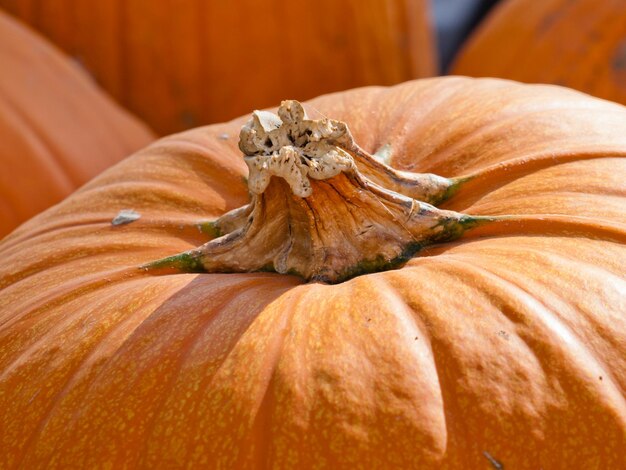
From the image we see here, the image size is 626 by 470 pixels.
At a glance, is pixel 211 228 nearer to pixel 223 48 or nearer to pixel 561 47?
Result: pixel 223 48

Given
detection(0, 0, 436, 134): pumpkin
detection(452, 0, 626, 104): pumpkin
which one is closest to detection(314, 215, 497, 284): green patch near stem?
detection(452, 0, 626, 104): pumpkin

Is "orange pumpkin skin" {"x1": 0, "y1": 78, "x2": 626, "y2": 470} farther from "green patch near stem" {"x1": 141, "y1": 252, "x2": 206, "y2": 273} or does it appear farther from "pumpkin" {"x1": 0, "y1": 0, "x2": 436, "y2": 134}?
"pumpkin" {"x1": 0, "y1": 0, "x2": 436, "y2": 134}

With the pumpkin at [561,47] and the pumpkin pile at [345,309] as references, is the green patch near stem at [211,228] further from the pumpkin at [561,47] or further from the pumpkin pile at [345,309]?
the pumpkin at [561,47]

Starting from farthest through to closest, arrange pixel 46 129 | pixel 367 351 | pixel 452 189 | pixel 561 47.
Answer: pixel 561 47 → pixel 46 129 → pixel 452 189 → pixel 367 351

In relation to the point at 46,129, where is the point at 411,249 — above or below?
above

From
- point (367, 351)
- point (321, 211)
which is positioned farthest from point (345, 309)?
point (321, 211)

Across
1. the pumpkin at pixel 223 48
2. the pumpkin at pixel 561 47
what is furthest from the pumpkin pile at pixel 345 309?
the pumpkin at pixel 223 48

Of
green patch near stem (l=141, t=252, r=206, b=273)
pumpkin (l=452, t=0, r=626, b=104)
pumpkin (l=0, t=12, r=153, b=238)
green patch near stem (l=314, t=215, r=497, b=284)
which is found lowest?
pumpkin (l=452, t=0, r=626, b=104)

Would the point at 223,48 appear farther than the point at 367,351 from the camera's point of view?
Yes
